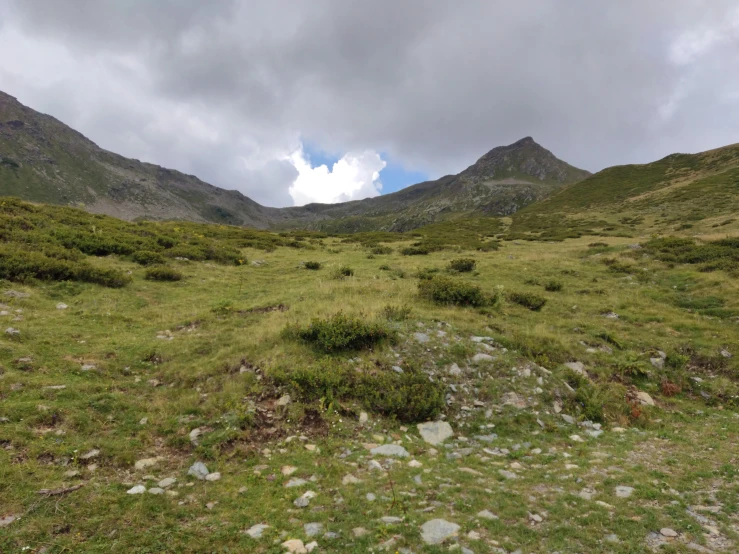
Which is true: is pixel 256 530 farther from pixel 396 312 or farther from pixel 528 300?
pixel 528 300

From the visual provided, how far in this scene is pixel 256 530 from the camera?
4980mm

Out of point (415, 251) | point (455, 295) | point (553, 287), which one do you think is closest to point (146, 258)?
point (455, 295)

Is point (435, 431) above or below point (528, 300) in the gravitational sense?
below

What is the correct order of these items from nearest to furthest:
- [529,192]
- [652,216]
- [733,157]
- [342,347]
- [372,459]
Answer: [372,459]
[342,347]
[652,216]
[733,157]
[529,192]

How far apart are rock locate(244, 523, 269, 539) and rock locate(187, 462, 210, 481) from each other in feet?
5.32

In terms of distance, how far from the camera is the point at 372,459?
6.86m

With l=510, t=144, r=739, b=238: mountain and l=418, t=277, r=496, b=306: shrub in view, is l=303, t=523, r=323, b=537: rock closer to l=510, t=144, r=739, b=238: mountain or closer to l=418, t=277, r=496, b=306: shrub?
l=418, t=277, r=496, b=306: shrub

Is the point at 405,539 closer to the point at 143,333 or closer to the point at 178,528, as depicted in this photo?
the point at 178,528

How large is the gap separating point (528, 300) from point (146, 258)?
65.9 feet

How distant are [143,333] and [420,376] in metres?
9.08

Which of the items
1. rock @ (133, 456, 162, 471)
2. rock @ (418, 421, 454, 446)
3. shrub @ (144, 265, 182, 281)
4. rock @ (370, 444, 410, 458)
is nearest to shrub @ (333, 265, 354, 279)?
shrub @ (144, 265, 182, 281)

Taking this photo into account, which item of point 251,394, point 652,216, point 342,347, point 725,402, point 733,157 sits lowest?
point 725,402

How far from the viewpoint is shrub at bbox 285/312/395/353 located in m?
10.2

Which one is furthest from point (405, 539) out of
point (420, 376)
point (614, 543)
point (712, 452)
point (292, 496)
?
point (712, 452)
